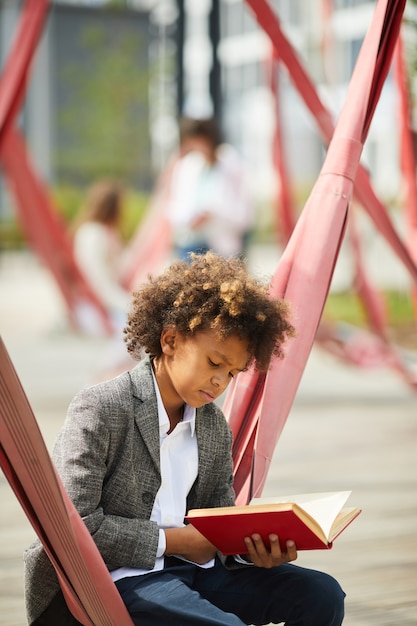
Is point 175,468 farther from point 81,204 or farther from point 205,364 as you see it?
point 81,204

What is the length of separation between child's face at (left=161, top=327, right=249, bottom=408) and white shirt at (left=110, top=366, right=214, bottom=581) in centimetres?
6

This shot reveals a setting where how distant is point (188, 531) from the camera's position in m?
1.90

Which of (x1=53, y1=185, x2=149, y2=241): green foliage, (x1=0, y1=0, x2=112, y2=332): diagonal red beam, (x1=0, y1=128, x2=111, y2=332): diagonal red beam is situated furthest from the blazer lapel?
(x1=53, y1=185, x2=149, y2=241): green foliage

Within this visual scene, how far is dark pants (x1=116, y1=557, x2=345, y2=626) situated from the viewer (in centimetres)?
180

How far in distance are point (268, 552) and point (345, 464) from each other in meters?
2.28

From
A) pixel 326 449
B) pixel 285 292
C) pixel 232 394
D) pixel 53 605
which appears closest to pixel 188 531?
pixel 53 605

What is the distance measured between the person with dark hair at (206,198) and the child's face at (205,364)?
366 cm

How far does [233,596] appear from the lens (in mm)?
1950

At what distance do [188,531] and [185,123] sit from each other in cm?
416

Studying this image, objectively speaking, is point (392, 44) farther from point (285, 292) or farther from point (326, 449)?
point (326, 449)

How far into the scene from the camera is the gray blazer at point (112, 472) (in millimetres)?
1803

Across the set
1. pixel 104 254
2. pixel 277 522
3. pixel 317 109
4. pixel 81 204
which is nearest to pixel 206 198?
pixel 104 254

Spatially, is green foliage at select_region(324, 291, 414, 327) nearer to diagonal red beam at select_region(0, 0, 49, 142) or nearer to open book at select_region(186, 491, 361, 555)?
diagonal red beam at select_region(0, 0, 49, 142)

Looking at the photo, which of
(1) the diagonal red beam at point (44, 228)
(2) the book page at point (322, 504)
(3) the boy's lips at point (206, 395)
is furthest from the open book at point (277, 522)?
(1) the diagonal red beam at point (44, 228)
